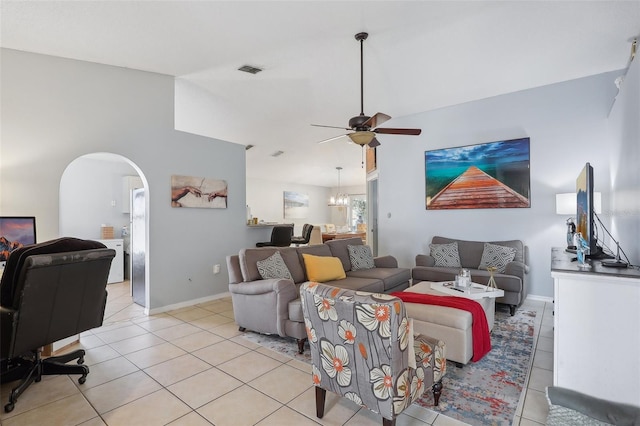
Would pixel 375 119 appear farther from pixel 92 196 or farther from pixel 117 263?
pixel 92 196

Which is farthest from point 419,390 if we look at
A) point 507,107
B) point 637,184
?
point 507,107

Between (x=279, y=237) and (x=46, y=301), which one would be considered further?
(x=279, y=237)

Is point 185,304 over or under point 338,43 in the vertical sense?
under

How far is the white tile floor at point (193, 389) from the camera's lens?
2.03 metres

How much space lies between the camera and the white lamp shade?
4004 millimetres

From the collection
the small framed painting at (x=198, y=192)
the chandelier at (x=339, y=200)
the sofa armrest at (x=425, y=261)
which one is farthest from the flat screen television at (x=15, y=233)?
the chandelier at (x=339, y=200)

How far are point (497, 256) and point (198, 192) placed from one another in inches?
176

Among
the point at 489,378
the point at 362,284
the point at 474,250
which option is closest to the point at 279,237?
the point at 362,284

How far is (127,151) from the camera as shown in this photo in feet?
13.2

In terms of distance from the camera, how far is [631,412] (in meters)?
1.75

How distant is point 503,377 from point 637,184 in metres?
1.86

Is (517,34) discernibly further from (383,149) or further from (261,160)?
(261,160)

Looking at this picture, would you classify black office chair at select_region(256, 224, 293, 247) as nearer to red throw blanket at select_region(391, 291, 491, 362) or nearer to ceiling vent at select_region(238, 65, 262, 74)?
ceiling vent at select_region(238, 65, 262, 74)

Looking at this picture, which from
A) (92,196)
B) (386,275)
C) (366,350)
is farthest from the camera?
(92,196)
